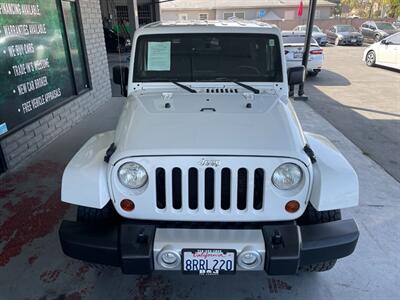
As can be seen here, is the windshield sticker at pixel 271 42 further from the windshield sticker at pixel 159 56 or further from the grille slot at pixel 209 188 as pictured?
the grille slot at pixel 209 188

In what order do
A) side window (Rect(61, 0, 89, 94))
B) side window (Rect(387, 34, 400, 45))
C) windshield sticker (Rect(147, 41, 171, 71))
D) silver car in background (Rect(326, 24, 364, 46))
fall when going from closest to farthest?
windshield sticker (Rect(147, 41, 171, 71)), side window (Rect(61, 0, 89, 94)), side window (Rect(387, 34, 400, 45)), silver car in background (Rect(326, 24, 364, 46))

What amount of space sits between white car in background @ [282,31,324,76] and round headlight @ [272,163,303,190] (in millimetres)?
7854

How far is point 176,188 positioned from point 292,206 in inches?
28.1

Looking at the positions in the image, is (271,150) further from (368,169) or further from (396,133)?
(396,133)

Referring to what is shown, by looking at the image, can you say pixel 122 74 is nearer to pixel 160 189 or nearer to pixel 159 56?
pixel 159 56

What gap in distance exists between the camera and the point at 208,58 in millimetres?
3006

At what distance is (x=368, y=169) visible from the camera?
4.37 meters

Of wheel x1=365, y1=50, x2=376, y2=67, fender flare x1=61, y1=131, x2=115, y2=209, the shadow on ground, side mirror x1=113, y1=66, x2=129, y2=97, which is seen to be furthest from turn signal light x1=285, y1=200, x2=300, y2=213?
wheel x1=365, y1=50, x2=376, y2=67

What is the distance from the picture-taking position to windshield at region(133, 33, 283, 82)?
2979 mm

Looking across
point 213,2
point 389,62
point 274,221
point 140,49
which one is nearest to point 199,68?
point 140,49

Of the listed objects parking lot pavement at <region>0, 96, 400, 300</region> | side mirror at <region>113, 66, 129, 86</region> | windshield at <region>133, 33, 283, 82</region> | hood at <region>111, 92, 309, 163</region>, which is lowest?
parking lot pavement at <region>0, 96, 400, 300</region>

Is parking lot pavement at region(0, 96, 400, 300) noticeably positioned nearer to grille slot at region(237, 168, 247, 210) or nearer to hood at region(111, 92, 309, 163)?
grille slot at region(237, 168, 247, 210)

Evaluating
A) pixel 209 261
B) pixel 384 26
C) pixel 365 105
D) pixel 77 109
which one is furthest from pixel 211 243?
pixel 384 26

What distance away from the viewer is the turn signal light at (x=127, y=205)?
200 cm
